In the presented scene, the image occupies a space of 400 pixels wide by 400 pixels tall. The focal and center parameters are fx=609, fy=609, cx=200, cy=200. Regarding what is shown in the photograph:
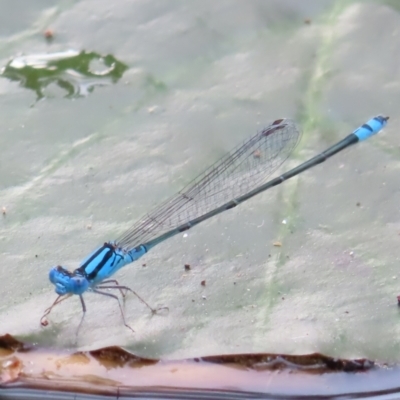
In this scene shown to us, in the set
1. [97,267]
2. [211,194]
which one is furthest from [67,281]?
[211,194]

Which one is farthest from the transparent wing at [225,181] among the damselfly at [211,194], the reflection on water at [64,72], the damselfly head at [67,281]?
the reflection on water at [64,72]

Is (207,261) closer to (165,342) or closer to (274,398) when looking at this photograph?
(165,342)

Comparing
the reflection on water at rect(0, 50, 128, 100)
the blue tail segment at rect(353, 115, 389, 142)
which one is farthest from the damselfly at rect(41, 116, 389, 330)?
the reflection on water at rect(0, 50, 128, 100)

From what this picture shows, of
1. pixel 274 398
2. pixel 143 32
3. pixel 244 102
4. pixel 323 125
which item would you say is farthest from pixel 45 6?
pixel 274 398

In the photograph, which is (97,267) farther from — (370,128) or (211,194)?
(370,128)

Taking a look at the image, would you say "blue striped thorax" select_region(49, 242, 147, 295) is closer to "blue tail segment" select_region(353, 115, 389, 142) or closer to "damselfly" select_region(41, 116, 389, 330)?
"damselfly" select_region(41, 116, 389, 330)

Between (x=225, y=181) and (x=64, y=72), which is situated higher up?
(x=64, y=72)
